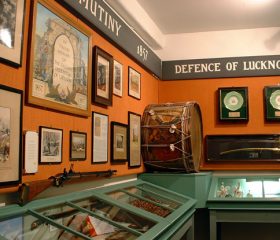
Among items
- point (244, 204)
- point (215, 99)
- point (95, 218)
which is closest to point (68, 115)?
point (95, 218)

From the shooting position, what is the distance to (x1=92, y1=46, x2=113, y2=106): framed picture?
9.23ft

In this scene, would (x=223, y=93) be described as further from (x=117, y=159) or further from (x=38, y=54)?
(x=38, y=54)

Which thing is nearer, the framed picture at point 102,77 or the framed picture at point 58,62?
the framed picture at point 58,62

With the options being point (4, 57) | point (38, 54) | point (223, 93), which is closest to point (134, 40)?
point (223, 93)

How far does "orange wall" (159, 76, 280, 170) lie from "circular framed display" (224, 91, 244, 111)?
124 mm

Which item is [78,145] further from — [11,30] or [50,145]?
[11,30]

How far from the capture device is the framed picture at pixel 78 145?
2439mm

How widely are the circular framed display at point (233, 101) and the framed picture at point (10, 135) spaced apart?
3.26 m

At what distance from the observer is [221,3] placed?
4.14 meters

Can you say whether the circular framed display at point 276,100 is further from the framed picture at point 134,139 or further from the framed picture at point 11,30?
the framed picture at point 11,30

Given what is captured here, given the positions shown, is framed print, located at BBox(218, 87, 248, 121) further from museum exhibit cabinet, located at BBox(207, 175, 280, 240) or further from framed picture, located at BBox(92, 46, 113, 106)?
framed picture, located at BBox(92, 46, 113, 106)

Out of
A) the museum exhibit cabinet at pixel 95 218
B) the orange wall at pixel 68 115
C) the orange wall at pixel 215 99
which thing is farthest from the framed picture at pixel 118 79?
the orange wall at pixel 215 99

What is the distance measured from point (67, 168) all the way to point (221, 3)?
2752 mm

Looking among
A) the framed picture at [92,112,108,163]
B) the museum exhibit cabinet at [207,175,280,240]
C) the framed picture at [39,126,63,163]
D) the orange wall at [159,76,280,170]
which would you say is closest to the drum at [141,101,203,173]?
the museum exhibit cabinet at [207,175,280,240]
